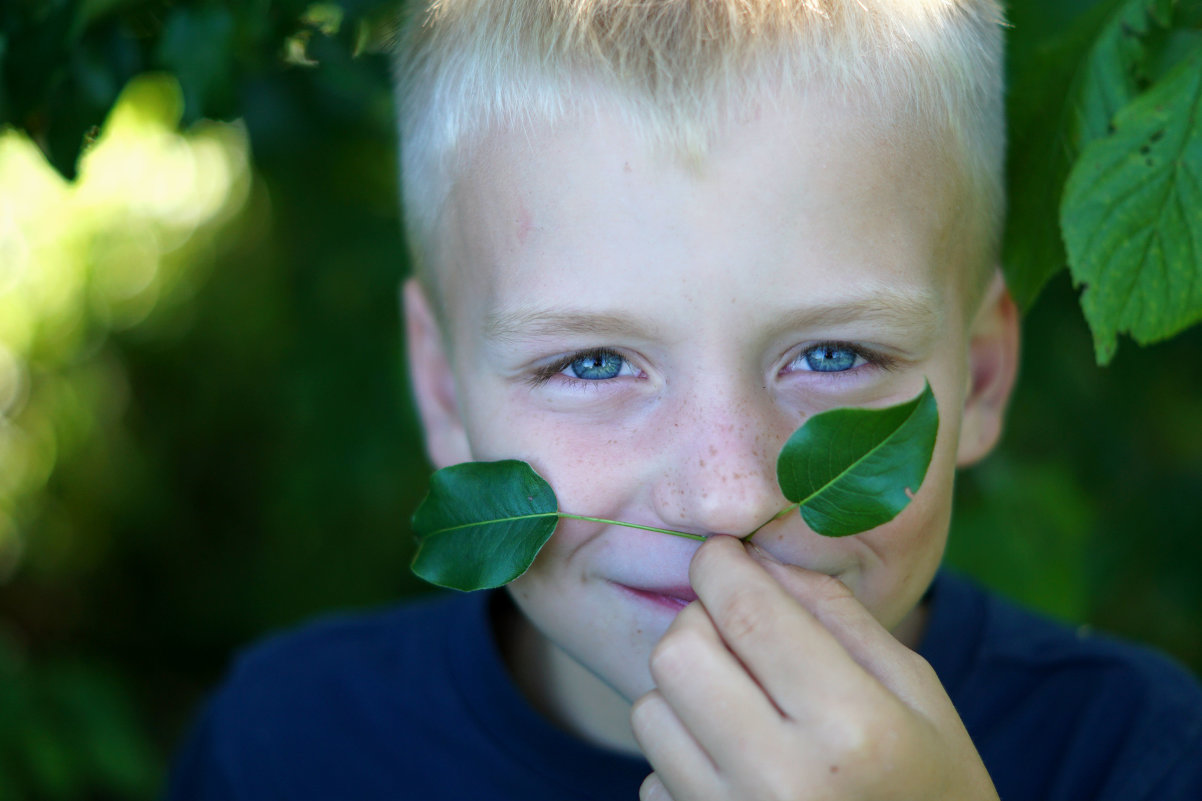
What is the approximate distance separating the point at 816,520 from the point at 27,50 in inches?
42.9

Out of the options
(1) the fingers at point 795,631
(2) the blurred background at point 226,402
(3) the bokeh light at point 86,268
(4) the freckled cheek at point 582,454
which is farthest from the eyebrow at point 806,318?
(3) the bokeh light at point 86,268

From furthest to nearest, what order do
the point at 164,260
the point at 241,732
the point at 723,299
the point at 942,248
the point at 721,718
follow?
the point at 164,260, the point at 241,732, the point at 942,248, the point at 723,299, the point at 721,718

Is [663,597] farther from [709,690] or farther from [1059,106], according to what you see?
[1059,106]

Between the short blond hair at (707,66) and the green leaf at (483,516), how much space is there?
1.21 feet

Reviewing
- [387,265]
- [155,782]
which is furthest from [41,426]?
[387,265]

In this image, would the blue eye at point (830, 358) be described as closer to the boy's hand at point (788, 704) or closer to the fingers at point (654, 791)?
the boy's hand at point (788, 704)

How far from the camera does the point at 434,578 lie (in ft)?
3.44

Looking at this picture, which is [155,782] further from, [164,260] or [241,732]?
[164,260]

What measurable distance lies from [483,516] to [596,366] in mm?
207

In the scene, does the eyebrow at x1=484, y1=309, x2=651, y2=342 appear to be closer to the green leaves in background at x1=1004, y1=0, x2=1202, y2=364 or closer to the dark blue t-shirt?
the green leaves in background at x1=1004, y1=0, x2=1202, y2=364

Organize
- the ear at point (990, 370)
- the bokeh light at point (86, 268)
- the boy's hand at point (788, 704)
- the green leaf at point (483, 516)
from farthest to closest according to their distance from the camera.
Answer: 1. the bokeh light at point (86, 268)
2. the ear at point (990, 370)
3. the green leaf at point (483, 516)
4. the boy's hand at point (788, 704)

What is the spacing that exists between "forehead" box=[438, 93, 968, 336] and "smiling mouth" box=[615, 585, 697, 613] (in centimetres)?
31

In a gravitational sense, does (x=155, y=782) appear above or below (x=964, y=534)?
below

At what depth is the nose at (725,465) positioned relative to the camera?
1.00 m
